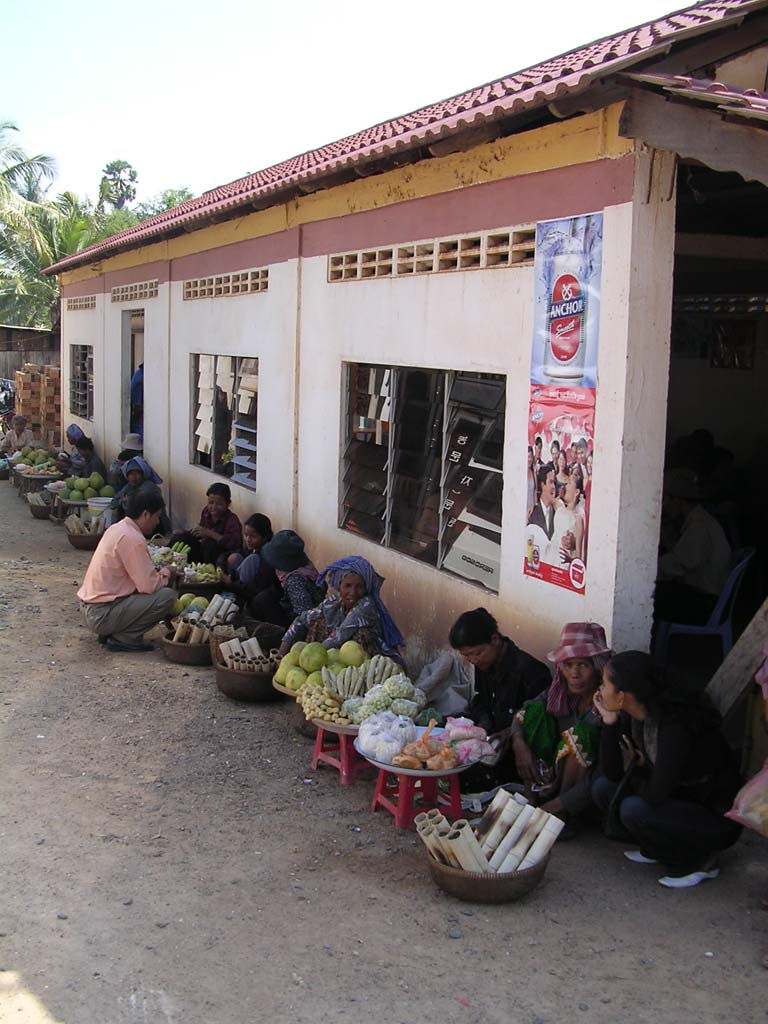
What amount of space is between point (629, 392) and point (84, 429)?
14998 mm

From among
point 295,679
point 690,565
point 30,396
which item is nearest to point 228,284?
point 295,679

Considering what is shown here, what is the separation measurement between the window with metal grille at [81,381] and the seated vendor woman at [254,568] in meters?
10.3

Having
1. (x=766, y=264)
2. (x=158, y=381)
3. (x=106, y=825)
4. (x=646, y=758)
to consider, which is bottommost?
(x=106, y=825)

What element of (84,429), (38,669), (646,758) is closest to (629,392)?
(646,758)

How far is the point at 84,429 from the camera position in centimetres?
1862

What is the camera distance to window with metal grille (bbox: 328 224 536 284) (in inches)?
235

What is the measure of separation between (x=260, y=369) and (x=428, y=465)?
3.24m

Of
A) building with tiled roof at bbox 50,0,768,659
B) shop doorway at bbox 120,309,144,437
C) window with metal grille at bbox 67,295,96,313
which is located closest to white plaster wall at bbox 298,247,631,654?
building with tiled roof at bbox 50,0,768,659

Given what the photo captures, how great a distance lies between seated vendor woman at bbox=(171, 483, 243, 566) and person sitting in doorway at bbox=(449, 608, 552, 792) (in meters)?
4.54

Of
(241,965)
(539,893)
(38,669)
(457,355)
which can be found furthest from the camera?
(38,669)

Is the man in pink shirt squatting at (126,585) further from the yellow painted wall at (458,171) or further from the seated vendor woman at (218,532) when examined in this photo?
the yellow painted wall at (458,171)

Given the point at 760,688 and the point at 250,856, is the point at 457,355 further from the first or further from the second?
the point at 250,856

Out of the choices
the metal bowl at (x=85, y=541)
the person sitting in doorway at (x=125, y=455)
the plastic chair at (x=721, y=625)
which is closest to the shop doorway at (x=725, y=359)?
the plastic chair at (x=721, y=625)

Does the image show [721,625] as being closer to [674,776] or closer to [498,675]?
[498,675]
